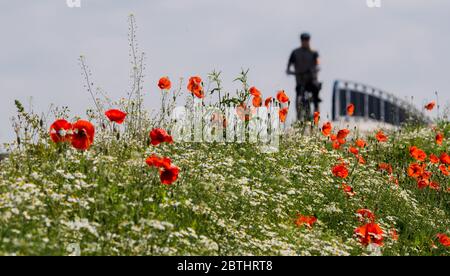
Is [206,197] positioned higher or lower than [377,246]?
higher

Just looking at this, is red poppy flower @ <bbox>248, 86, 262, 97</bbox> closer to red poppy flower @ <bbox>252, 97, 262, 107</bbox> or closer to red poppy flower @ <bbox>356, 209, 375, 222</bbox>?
red poppy flower @ <bbox>252, 97, 262, 107</bbox>

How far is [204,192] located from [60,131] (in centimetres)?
117

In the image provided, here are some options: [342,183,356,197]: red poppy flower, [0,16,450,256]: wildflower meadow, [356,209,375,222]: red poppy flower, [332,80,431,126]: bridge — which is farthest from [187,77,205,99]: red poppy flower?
[332,80,431,126]: bridge

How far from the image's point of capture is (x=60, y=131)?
20.1 feet

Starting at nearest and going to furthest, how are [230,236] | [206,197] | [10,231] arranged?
[10,231]
[230,236]
[206,197]

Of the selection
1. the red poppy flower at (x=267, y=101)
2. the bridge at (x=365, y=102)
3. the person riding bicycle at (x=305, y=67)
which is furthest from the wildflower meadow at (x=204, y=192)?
the bridge at (x=365, y=102)

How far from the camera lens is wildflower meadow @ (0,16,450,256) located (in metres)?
5.14
